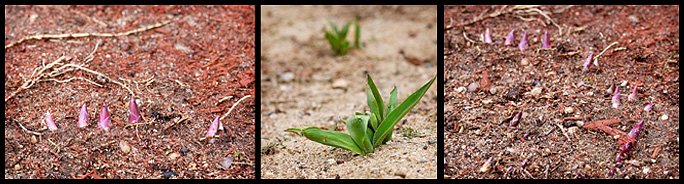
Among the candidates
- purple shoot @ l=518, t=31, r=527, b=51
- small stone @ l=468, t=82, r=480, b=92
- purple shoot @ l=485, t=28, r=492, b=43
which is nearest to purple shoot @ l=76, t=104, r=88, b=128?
small stone @ l=468, t=82, r=480, b=92

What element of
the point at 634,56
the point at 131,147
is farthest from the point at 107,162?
the point at 634,56

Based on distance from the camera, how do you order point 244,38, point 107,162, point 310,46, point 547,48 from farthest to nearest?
point 310,46
point 244,38
point 547,48
point 107,162

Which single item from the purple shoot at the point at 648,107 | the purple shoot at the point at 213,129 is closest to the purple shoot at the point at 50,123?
the purple shoot at the point at 213,129

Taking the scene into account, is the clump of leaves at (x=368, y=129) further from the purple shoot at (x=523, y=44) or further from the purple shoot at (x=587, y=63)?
A: the purple shoot at (x=587, y=63)

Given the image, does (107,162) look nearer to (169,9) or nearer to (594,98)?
(169,9)

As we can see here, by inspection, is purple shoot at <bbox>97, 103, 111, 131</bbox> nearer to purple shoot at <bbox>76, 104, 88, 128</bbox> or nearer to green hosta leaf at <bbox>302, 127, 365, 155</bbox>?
purple shoot at <bbox>76, 104, 88, 128</bbox>

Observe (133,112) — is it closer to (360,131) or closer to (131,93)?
(131,93)

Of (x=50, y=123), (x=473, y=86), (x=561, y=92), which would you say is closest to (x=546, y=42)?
(x=561, y=92)
